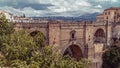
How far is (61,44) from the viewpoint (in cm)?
5400

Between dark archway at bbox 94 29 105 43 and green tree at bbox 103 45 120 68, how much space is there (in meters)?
3.89

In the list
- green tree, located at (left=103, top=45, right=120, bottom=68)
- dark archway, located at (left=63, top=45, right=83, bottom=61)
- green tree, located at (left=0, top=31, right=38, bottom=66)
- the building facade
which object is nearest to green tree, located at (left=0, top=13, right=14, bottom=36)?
green tree, located at (left=0, top=31, right=38, bottom=66)

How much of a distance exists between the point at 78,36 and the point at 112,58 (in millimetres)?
9077

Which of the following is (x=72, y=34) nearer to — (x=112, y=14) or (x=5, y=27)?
(x=5, y=27)

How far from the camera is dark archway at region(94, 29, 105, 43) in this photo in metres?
63.3

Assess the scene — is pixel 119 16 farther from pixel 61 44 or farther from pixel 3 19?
pixel 3 19

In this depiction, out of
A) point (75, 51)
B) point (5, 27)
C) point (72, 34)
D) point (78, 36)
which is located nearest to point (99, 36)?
point (75, 51)

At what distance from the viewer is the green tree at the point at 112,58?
5916 cm

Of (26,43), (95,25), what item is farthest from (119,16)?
(26,43)

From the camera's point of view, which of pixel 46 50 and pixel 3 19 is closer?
pixel 46 50

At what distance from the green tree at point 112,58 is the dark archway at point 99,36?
3.89 meters

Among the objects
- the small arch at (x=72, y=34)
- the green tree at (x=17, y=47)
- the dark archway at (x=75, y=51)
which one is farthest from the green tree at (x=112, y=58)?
the green tree at (x=17, y=47)

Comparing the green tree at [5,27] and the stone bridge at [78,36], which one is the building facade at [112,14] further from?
the green tree at [5,27]

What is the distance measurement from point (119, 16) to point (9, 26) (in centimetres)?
3825
